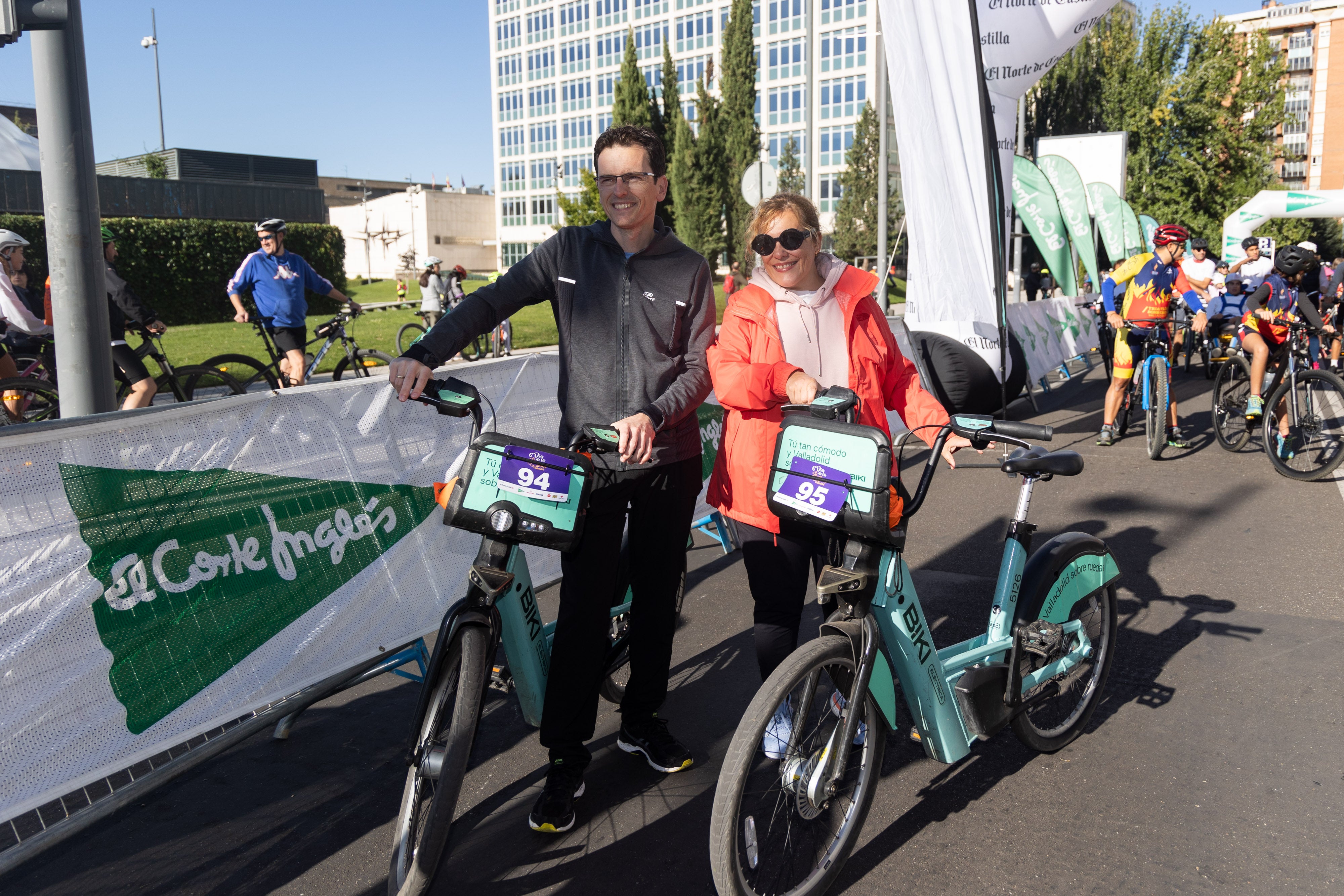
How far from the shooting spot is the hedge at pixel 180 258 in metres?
28.2

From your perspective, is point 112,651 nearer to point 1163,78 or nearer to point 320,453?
point 320,453

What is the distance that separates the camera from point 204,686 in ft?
11.1

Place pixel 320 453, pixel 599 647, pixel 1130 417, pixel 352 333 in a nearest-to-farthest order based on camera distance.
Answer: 1. pixel 599 647
2. pixel 320 453
3. pixel 1130 417
4. pixel 352 333

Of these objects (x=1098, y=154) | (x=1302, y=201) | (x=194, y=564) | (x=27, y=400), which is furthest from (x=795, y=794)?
(x=1302, y=201)

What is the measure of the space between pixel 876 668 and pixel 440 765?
115 cm

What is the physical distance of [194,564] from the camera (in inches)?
131

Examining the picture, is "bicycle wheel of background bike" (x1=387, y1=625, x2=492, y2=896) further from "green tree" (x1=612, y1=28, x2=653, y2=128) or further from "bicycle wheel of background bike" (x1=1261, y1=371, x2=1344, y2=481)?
"green tree" (x1=612, y1=28, x2=653, y2=128)

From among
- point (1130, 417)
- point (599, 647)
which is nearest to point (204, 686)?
point (599, 647)

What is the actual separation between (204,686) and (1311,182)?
4647 inches

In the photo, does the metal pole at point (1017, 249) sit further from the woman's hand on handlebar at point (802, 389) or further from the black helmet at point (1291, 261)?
the woman's hand on handlebar at point (802, 389)

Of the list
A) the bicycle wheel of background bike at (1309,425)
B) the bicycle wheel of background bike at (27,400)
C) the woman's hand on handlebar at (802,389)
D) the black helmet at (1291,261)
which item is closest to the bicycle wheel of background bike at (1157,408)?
the bicycle wheel of background bike at (1309,425)

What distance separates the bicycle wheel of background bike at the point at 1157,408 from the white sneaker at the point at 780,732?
711 centimetres

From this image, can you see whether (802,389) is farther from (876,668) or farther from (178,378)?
(178,378)

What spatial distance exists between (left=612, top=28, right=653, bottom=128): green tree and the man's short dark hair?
1987 inches
